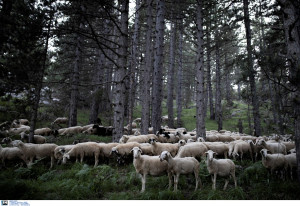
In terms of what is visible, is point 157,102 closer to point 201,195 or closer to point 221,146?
point 221,146

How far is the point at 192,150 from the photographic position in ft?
23.5

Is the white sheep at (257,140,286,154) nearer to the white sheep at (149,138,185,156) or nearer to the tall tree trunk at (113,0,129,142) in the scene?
the white sheep at (149,138,185,156)

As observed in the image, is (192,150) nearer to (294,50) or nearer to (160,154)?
(160,154)

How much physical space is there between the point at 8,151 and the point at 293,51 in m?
9.98

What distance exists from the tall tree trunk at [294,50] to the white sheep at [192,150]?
3325 mm

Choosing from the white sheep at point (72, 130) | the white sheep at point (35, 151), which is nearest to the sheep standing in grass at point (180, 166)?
the white sheep at point (35, 151)

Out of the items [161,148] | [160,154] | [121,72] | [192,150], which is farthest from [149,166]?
[121,72]

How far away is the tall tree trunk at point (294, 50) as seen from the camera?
14.4 feet

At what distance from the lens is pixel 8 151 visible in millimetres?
6754

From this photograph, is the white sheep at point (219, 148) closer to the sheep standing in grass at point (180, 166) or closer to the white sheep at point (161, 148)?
the white sheep at point (161, 148)

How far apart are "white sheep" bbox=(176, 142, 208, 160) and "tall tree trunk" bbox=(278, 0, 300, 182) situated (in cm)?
333

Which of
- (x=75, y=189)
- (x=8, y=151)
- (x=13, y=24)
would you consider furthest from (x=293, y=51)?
(x=8, y=151)

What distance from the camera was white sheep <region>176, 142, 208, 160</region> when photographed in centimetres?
702

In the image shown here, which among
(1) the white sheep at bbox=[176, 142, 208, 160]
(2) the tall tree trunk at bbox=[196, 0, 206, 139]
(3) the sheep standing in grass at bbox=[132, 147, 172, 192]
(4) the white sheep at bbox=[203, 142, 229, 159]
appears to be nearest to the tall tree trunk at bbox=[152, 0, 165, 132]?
(2) the tall tree trunk at bbox=[196, 0, 206, 139]
